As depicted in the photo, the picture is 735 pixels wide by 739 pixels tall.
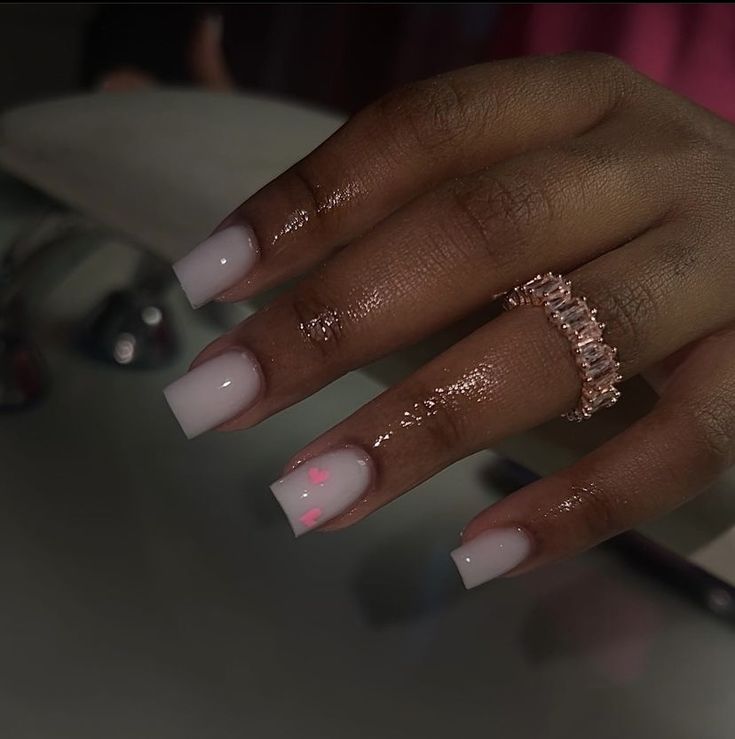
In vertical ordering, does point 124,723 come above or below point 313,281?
below

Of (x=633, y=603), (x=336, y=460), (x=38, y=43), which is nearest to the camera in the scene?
(x=336, y=460)

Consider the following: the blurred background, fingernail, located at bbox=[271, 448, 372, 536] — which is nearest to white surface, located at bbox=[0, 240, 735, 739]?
the blurred background

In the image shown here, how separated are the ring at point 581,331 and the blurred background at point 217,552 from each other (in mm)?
47

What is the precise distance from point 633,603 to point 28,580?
297 millimetres

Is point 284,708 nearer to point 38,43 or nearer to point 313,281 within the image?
point 313,281

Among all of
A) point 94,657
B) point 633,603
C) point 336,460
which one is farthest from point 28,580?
point 633,603

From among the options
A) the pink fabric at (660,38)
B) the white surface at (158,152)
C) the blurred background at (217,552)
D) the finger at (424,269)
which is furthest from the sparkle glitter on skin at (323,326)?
the pink fabric at (660,38)

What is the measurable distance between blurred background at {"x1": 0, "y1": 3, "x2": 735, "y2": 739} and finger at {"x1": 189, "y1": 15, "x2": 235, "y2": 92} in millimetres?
271

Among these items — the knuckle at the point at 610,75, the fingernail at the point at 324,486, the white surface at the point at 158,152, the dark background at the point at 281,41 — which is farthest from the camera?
the dark background at the point at 281,41

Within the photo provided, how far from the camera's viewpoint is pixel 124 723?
38cm

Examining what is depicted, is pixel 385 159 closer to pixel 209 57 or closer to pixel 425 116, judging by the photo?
pixel 425 116

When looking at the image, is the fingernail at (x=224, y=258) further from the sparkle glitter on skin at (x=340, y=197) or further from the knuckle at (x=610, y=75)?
the knuckle at (x=610, y=75)

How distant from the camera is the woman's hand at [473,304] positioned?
35 centimetres

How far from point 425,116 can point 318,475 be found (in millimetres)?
166
